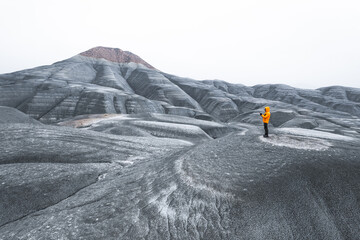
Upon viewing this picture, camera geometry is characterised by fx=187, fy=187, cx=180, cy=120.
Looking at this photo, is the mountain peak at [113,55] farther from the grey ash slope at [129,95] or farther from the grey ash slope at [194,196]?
the grey ash slope at [194,196]

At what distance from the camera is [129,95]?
41250 millimetres

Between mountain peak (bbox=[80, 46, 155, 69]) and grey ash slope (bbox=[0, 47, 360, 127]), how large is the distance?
41cm

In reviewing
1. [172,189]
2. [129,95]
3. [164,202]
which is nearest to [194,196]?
[172,189]

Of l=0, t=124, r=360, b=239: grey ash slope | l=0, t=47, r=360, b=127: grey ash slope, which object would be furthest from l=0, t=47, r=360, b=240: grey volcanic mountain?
l=0, t=47, r=360, b=127: grey ash slope

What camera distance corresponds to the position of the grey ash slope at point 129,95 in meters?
36.8

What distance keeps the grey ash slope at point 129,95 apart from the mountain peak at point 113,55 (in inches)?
16.0

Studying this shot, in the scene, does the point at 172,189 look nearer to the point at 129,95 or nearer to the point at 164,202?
the point at 164,202

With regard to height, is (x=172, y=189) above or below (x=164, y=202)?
above

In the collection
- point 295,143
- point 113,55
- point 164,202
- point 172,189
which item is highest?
point 113,55

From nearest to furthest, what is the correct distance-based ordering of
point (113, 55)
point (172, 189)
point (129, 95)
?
point (172, 189), point (129, 95), point (113, 55)

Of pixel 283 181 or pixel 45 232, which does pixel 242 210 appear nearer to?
pixel 283 181

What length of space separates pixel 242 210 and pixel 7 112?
24.3 metres

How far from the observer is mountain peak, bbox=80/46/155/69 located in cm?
8075

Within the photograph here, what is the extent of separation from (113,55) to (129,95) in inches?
2182
